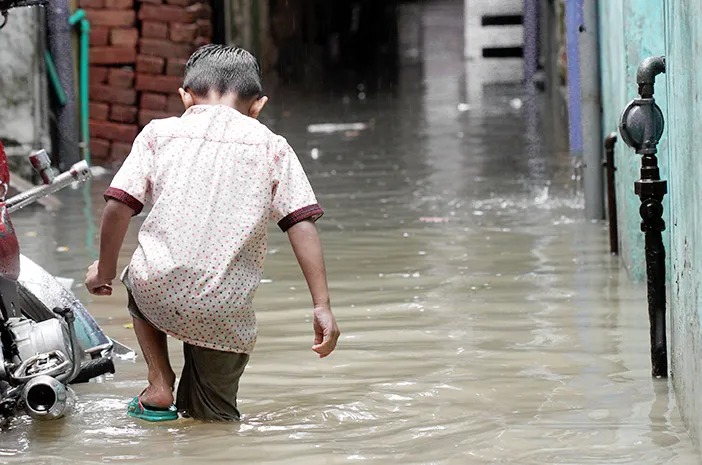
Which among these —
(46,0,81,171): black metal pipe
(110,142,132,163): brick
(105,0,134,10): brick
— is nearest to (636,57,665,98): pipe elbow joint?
(46,0,81,171): black metal pipe

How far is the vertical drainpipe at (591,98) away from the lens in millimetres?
8875

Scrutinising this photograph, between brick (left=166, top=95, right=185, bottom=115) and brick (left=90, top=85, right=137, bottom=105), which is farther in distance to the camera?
brick (left=166, top=95, right=185, bottom=115)

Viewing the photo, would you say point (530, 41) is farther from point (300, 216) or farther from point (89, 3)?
point (300, 216)

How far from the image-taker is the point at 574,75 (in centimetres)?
1173

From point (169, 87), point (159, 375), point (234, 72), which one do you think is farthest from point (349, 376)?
point (169, 87)

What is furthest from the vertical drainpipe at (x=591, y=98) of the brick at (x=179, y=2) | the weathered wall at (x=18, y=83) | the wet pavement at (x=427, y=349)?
the brick at (x=179, y=2)

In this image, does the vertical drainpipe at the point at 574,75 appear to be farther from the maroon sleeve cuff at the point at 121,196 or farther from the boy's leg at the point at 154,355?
the maroon sleeve cuff at the point at 121,196

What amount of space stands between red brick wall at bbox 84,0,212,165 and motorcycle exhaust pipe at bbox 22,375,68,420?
359 inches

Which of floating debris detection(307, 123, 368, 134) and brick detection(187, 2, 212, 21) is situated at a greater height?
brick detection(187, 2, 212, 21)

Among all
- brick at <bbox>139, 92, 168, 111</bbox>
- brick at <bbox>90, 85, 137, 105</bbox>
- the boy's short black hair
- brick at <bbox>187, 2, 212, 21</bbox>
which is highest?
brick at <bbox>187, 2, 212, 21</bbox>

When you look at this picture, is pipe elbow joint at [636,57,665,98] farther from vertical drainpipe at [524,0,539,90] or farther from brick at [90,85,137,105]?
vertical drainpipe at [524,0,539,90]

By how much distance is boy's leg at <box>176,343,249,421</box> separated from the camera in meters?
4.61

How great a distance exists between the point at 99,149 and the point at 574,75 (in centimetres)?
435

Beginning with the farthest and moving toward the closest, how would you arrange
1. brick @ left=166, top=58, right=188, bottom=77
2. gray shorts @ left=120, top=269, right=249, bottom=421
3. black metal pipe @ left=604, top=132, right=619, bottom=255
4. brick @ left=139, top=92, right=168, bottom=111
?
brick @ left=166, top=58, right=188, bottom=77 < brick @ left=139, top=92, right=168, bottom=111 < black metal pipe @ left=604, top=132, right=619, bottom=255 < gray shorts @ left=120, top=269, right=249, bottom=421
